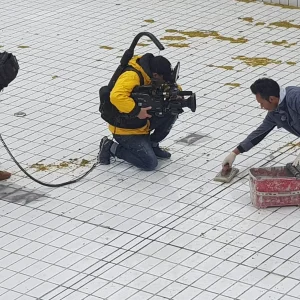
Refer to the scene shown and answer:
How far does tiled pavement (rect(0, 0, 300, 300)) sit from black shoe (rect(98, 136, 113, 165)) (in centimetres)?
6

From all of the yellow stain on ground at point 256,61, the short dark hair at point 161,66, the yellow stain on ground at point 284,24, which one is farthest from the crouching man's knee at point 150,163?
the yellow stain on ground at point 284,24

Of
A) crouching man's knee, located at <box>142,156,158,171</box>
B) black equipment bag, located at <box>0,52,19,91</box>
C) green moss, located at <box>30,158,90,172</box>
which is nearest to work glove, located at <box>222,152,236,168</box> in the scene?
crouching man's knee, located at <box>142,156,158,171</box>

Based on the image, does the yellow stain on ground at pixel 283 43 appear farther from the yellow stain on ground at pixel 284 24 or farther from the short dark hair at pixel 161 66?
the short dark hair at pixel 161 66

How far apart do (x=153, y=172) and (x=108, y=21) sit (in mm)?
4076

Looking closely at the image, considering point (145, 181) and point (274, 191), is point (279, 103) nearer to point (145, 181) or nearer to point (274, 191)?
point (274, 191)

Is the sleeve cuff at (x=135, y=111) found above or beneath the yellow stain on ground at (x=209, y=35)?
above

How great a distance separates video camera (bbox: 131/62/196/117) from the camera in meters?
7.58

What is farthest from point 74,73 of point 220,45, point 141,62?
point 141,62

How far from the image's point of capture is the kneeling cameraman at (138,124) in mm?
7602

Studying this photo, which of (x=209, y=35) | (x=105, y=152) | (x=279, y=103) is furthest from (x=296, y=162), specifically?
(x=209, y=35)

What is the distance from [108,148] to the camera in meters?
7.96

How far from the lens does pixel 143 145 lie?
308 inches

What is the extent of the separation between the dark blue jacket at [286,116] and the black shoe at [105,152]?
1.12 m

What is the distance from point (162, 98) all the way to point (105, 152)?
2.40 feet
